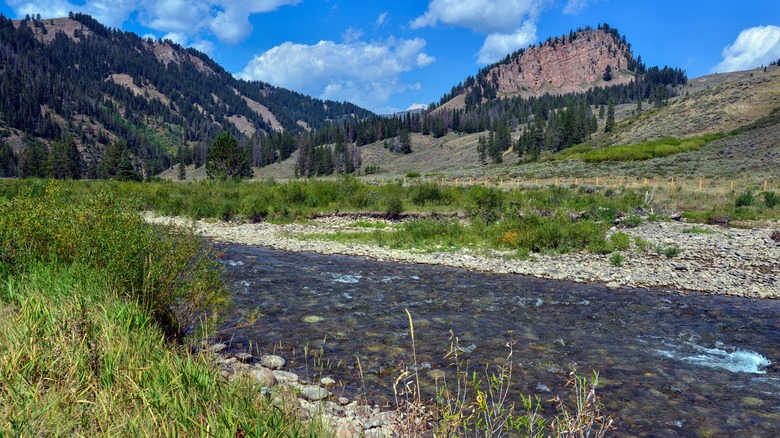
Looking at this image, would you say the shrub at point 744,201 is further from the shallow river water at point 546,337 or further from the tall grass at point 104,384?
the tall grass at point 104,384

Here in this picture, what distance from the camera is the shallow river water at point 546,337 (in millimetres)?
6332

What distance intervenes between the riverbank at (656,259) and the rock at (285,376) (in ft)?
24.6

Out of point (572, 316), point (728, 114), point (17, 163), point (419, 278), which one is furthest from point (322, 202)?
point (17, 163)

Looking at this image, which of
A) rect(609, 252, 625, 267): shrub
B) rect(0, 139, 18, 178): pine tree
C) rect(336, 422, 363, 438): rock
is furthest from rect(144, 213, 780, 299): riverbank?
rect(0, 139, 18, 178): pine tree

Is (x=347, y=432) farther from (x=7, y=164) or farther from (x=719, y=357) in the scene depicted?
(x=7, y=164)

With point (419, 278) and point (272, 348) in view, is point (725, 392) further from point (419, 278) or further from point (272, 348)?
point (419, 278)

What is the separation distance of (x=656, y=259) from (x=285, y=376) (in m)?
14.9

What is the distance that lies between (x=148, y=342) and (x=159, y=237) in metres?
2.98

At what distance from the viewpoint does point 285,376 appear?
640cm

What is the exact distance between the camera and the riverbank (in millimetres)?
13375

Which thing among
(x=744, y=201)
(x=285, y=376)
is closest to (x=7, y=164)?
(x=285, y=376)

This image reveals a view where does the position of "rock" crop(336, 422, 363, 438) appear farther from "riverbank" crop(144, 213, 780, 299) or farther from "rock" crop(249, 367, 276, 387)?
"riverbank" crop(144, 213, 780, 299)

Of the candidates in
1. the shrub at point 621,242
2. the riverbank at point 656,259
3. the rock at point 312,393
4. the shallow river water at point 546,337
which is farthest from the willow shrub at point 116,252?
the shrub at point 621,242

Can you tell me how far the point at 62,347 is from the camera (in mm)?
4086
